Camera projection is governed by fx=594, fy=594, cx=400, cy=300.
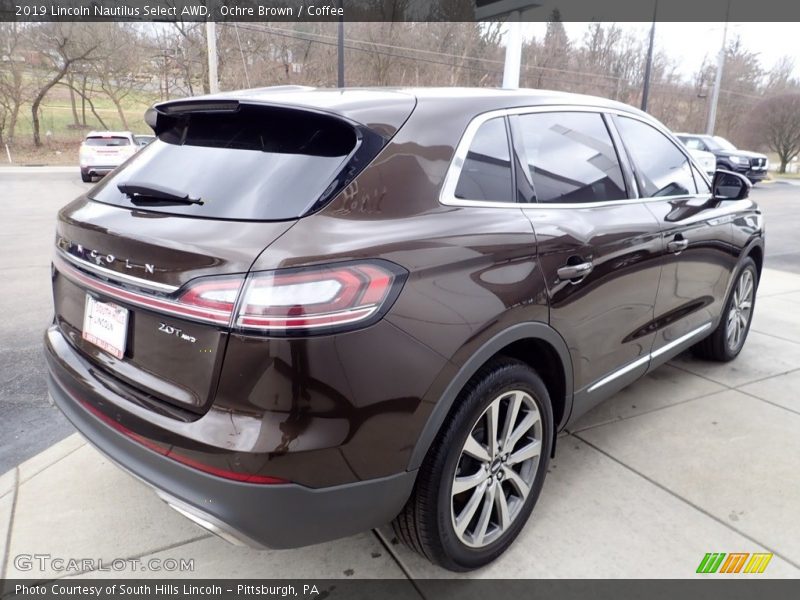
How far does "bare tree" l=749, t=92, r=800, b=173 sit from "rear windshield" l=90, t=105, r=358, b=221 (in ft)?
119

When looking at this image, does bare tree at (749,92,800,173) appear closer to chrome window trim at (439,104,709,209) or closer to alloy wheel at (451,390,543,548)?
chrome window trim at (439,104,709,209)

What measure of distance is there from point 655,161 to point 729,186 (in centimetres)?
62

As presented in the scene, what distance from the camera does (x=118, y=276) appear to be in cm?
187

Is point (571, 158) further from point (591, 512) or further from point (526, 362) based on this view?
point (591, 512)

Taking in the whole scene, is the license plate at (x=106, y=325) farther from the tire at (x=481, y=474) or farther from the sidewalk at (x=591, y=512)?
the tire at (x=481, y=474)

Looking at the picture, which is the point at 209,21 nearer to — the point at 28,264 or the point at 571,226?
the point at 28,264

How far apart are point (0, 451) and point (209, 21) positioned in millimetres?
20098

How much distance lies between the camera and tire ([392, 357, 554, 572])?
198 cm

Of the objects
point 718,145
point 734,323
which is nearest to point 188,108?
point 734,323

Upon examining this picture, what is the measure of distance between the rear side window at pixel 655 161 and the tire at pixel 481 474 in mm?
1443

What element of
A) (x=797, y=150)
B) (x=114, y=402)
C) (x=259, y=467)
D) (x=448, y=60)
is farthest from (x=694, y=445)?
(x=448, y=60)

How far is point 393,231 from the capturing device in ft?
5.88
